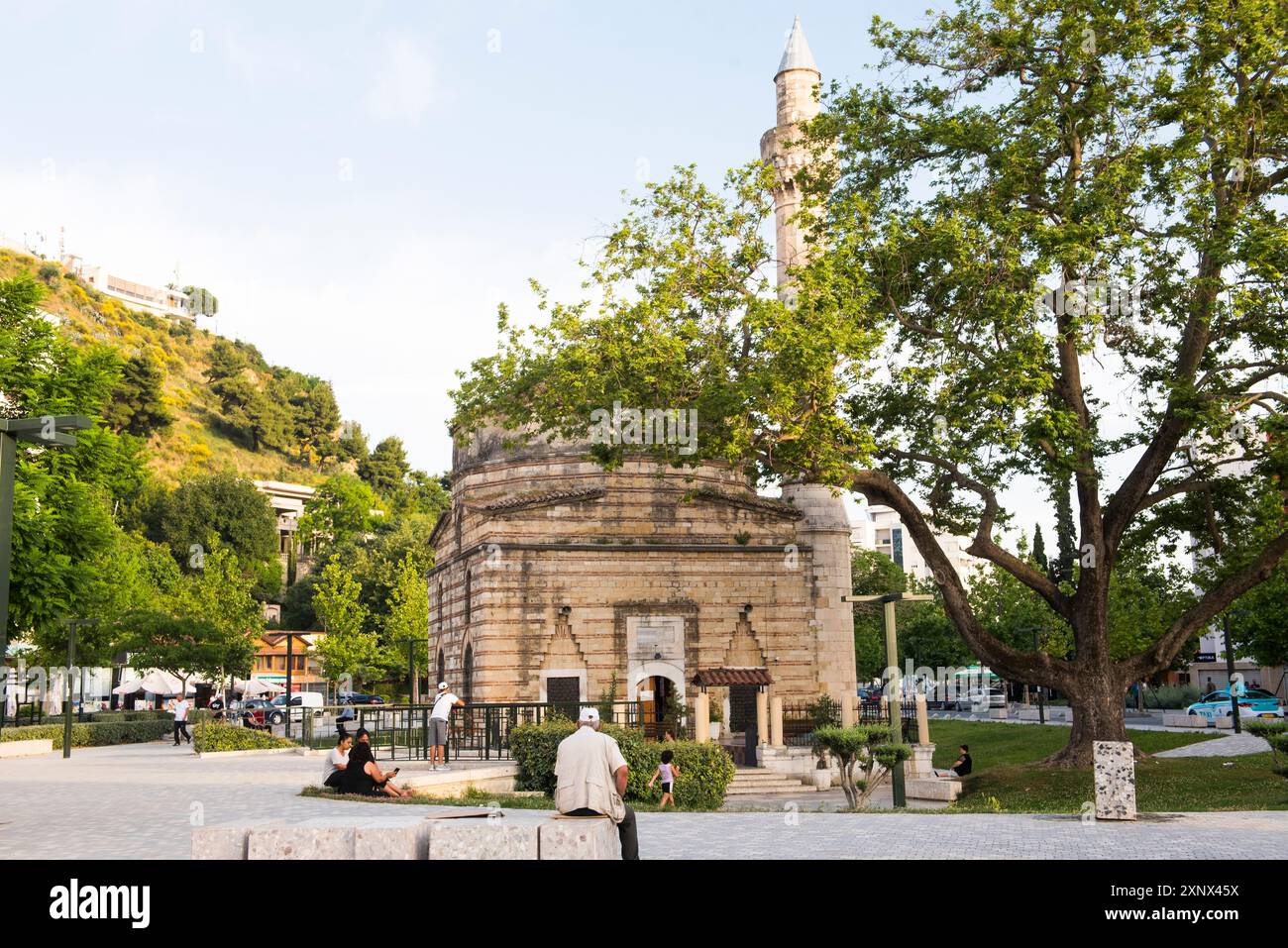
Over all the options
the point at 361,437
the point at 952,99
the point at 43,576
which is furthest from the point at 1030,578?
the point at 361,437

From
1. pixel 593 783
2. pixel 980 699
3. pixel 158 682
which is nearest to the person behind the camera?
pixel 593 783

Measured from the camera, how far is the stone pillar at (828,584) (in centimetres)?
3222

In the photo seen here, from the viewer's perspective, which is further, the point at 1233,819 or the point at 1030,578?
the point at 1030,578

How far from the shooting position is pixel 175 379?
119 meters

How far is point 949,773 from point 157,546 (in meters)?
63.5

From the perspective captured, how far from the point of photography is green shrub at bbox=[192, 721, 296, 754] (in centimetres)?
2892

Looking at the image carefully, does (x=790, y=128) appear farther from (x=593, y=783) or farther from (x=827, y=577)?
(x=593, y=783)

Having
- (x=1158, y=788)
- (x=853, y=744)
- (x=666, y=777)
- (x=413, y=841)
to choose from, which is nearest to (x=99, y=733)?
(x=666, y=777)

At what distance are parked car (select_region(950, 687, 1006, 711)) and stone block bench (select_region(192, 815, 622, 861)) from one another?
49967 millimetres

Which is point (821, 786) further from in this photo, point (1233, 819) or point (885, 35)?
point (885, 35)

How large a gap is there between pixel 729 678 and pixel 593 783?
70.0ft

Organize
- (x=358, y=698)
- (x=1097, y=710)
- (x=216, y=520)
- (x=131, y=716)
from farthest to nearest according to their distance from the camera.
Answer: (x=216, y=520) < (x=358, y=698) < (x=131, y=716) < (x=1097, y=710)

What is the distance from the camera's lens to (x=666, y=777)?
734 inches

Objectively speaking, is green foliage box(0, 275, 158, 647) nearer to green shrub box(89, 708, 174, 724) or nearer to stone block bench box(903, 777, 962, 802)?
green shrub box(89, 708, 174, 724)
